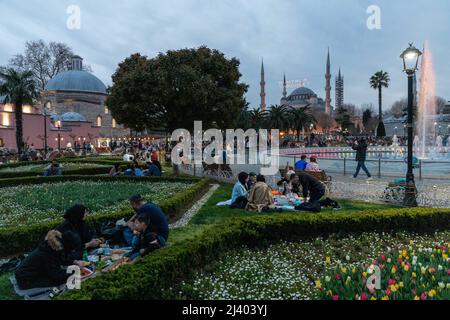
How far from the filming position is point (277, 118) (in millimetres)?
59125

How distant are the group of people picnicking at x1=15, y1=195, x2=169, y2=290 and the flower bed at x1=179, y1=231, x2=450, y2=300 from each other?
1086 mm

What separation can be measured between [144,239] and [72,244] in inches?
43.6

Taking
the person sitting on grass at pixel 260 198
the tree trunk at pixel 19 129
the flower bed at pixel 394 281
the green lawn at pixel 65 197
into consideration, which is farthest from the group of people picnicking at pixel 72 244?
the tree trunk at pixel 19 129

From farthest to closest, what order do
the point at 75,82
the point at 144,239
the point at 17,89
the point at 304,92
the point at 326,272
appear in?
the point at 304,92 → the point at 75,82 → the point at 17,89 → the point at 144,239 → the point at 326,272

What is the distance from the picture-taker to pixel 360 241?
24.7 feet

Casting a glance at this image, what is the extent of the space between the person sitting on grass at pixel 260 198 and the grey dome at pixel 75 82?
5601 centimetres

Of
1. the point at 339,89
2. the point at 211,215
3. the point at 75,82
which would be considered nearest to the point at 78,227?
the point at 211,215

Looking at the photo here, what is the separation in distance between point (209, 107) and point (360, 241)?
12337mm

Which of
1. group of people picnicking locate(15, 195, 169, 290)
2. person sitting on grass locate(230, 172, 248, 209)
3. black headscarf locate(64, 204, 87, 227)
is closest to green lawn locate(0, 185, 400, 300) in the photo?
person sitting on grass locate(230, 172, 248, 209)

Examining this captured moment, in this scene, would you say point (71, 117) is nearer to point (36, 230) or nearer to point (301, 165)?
point (301, 165)

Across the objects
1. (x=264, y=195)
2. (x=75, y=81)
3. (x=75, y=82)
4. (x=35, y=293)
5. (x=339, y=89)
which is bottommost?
(x=35, y=293)

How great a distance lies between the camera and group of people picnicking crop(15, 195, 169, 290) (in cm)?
502
